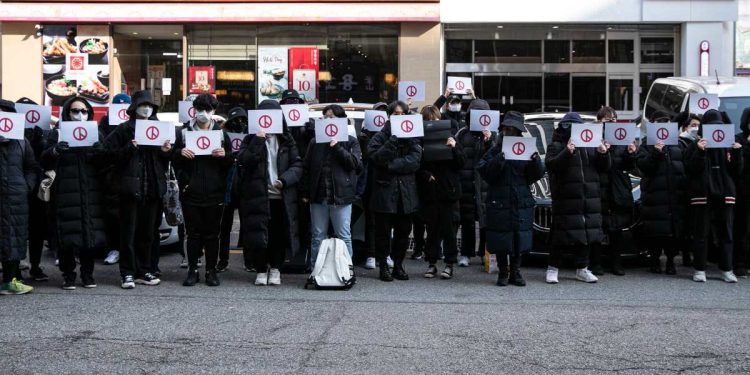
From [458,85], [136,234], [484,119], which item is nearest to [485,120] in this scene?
[484,119]

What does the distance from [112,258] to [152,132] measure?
2676 mm

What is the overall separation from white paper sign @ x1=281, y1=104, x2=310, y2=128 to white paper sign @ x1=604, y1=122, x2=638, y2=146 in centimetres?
321

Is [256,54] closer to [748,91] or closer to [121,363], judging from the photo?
[748,91]

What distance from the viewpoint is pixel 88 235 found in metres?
9.55

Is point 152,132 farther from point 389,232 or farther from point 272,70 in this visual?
point 272,70

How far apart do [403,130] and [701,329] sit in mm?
3567

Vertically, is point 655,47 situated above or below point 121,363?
above

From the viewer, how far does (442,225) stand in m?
10.4

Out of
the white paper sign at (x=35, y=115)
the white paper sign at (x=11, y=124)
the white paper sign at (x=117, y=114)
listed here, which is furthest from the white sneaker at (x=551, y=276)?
the white paper sign at (x=35, y=115)

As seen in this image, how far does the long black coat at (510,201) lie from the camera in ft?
32.6

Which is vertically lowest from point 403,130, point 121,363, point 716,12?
point 121,363

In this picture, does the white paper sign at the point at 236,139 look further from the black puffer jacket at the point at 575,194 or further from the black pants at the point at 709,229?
the black pants at the point at 709,229

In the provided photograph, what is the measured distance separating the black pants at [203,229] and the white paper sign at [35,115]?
198 centimetres

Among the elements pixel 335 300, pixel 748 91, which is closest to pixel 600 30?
pixel 748 91
